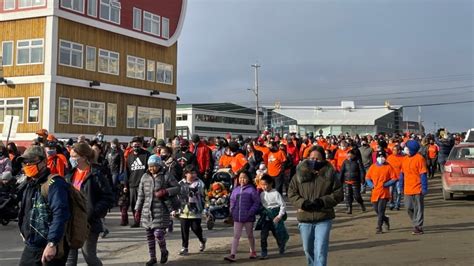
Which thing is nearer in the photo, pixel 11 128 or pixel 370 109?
pixel 11 128

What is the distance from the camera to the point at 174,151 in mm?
13680

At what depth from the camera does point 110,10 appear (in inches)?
1391

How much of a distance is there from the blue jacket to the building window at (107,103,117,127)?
30.5m

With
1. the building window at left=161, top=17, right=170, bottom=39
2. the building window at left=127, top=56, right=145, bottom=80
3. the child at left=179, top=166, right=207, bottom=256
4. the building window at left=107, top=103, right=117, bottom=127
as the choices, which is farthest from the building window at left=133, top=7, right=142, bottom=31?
the child at left=179, top=166, right=207, bottom=256

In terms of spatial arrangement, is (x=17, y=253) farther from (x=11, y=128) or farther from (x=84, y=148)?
(x=11, y=128)

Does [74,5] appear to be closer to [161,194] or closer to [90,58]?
[90,58]

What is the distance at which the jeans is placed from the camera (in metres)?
6.77

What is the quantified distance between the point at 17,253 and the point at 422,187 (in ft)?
25.3

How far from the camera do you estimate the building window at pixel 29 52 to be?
104 feet

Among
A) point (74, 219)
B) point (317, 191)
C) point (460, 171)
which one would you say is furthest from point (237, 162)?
point (74, 219)

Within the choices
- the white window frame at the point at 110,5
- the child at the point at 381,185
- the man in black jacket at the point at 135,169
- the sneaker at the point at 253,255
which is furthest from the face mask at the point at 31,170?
the white window frame at the point at 110,5

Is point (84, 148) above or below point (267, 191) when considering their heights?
above

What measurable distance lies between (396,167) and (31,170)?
11.0m

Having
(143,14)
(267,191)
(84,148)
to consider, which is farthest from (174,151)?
(143,14)
